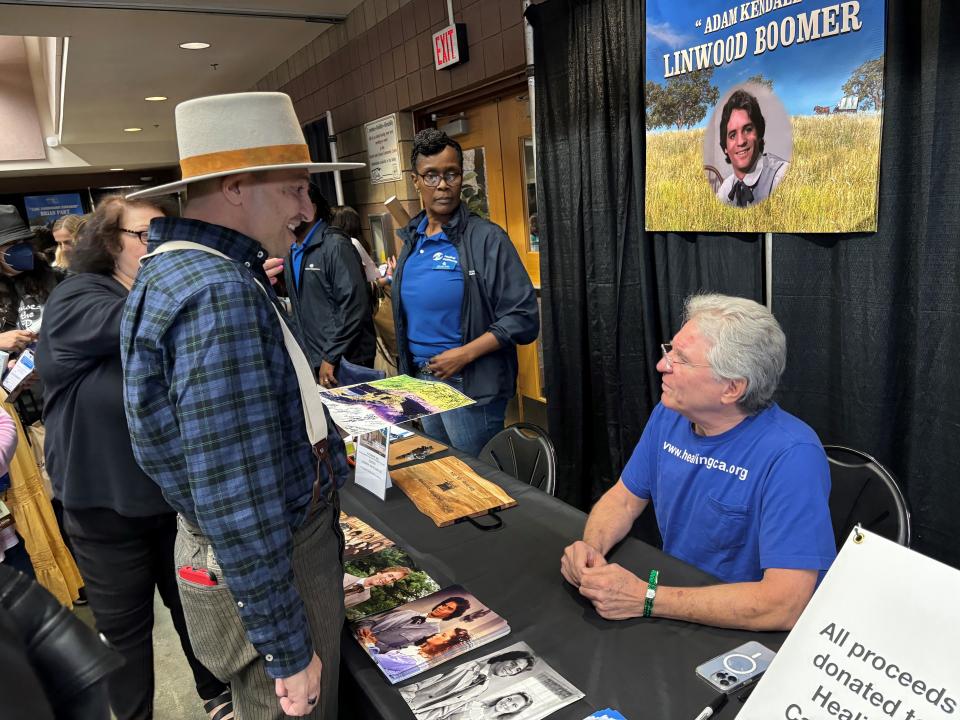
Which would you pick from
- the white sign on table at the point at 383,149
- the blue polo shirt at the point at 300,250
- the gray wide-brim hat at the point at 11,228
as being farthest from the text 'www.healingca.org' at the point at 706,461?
the white sign on table at the point at 383,149

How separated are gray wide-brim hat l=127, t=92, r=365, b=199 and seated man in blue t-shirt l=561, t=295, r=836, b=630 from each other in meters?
0.88

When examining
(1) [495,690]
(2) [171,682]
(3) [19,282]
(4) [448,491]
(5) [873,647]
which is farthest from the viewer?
(3) [19,282]

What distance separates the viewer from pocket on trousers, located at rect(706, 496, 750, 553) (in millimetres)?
1333

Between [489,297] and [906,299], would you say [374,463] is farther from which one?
[906,299]

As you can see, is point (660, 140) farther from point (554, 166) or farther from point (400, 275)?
point (400, 275)

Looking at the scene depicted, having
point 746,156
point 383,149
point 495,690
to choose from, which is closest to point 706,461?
point 495,690

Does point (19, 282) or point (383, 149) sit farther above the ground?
point (383, 149)

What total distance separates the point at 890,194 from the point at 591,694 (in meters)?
1.58

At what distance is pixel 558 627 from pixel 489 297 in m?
1.47

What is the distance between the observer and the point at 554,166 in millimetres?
2947

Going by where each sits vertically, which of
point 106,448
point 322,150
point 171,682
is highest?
point 322,150

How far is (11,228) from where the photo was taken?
9.16 feet

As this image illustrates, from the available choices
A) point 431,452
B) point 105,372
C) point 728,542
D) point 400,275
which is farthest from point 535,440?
point 105,372

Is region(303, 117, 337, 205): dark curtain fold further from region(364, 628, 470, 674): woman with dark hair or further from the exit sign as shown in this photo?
region(364, 628, 470, 674): woman with dark hair
